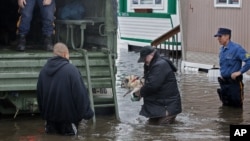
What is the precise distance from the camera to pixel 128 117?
1053cm

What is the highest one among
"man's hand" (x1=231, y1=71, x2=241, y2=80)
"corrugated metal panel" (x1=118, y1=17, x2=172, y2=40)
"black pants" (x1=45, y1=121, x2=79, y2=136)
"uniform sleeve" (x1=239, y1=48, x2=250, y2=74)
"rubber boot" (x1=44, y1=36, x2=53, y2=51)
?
"rubber boot" (x1=44, y1=36, x2=53, y2=51)

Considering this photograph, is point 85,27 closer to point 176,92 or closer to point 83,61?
point 83,61

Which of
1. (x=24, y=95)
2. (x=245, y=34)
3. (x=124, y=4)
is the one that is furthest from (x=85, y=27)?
(x=124, y=4)

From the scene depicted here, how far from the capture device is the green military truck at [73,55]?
9.67 metres

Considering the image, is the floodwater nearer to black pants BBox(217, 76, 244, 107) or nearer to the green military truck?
black pants BBox(217, 76, 244, 107)

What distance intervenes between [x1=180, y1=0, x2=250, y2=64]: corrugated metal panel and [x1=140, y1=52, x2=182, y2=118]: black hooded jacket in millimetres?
7003

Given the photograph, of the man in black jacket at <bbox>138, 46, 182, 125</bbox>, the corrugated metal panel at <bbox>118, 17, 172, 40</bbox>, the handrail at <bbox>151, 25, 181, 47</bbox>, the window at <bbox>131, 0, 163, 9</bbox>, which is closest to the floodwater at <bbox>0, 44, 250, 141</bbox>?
the man in black jacket at <bbox>138, 46, 182, 125</bbox>

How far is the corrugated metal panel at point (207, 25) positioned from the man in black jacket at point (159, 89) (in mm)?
7003

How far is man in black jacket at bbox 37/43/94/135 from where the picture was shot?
27.7 feet

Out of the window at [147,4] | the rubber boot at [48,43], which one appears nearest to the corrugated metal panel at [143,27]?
the window at [147,4]

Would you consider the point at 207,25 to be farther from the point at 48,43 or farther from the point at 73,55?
the point at 73,55

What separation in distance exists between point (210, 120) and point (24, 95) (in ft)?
9.55

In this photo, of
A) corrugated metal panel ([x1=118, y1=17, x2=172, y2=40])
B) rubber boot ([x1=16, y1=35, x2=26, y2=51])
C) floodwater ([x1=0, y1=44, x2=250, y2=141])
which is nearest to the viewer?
floodwater ([x1=0, y1=44, x2=250, y2=141])

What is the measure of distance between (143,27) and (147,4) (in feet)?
3.03
